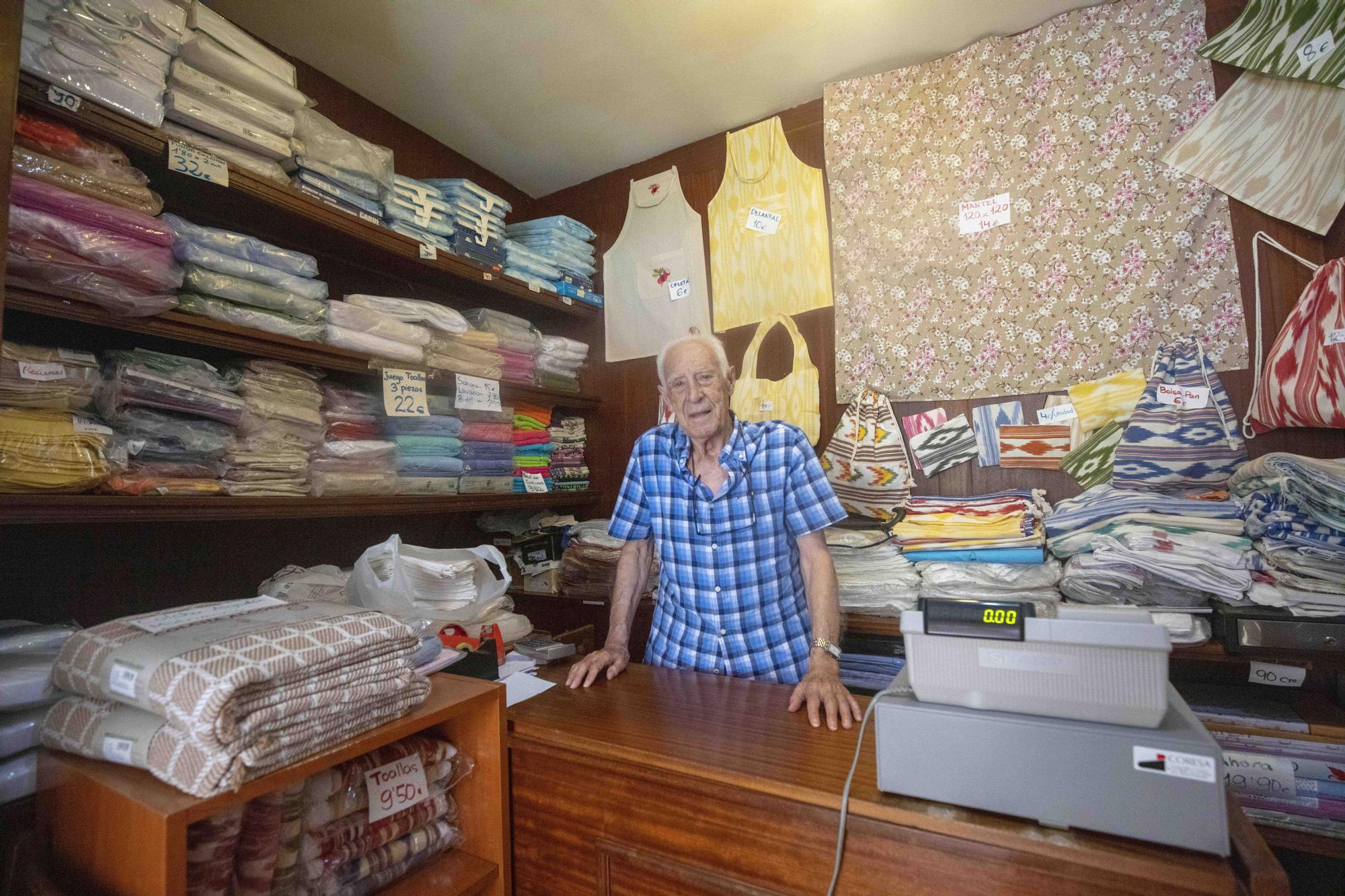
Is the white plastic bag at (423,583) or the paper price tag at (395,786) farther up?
the white plastic bag at (423,583)

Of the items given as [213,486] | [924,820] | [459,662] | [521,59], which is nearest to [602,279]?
[521,59]

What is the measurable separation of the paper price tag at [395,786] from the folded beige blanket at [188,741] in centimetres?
12

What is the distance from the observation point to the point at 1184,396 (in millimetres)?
1897

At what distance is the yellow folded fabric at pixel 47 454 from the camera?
48.6 inches

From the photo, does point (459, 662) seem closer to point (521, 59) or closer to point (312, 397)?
point (312, 397)

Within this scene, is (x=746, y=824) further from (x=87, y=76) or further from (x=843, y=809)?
(x=87, y=76)

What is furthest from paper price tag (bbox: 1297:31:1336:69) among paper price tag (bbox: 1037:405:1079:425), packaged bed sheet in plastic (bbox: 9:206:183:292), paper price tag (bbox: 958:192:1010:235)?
packaged bed sheet in plastic (bbox: 9:206:183:292)

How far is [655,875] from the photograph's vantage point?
3.36 feet

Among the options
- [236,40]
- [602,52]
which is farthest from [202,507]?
[602,52]

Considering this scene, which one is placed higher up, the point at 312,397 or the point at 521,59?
the point at 521,59

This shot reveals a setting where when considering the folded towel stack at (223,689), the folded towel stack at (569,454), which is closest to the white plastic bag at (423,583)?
the folded towel stack at (223,689)

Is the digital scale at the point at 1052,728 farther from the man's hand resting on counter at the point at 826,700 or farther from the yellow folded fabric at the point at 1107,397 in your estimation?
the yellow folded fabric at the point at 1107,397

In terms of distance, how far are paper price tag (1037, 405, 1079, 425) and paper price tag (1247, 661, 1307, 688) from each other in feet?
2.71

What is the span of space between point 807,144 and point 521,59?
1.15 meters
